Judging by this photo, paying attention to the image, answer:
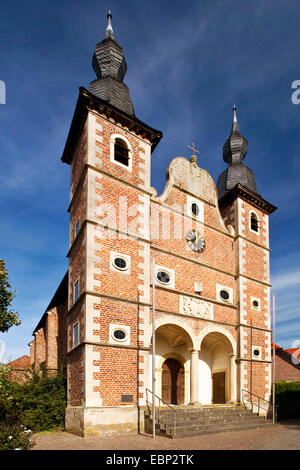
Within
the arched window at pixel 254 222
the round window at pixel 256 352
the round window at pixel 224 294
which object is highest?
the arched window at pixel 254 222

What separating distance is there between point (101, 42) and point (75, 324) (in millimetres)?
15253

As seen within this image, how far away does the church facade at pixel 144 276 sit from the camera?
559 inches

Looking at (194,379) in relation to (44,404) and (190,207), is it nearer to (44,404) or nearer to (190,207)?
(44,404)

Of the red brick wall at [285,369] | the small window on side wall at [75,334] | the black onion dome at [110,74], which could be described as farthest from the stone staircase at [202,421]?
the red brick wall at [285,369]

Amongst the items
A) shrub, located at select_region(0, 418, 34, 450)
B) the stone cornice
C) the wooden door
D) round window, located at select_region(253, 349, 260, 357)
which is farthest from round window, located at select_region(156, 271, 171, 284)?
shrub, located at select_region(0, 418, 34, 450)

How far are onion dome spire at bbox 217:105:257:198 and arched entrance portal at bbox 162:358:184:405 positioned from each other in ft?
35.6

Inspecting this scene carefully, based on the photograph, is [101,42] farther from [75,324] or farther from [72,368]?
[72,368]

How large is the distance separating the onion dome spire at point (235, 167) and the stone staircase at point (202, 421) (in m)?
12.8

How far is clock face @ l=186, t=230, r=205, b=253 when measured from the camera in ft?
63.2

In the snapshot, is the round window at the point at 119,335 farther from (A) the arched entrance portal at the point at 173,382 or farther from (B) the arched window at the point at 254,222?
(B) the arched window at the point at 254,222

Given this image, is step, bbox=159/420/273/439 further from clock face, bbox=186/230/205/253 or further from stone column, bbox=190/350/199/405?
clock face, bbox=186/230/205/253

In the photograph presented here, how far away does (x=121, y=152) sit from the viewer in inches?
692

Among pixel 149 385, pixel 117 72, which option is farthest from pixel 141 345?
pixel 117 72

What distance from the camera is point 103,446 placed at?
10992 millimetres
